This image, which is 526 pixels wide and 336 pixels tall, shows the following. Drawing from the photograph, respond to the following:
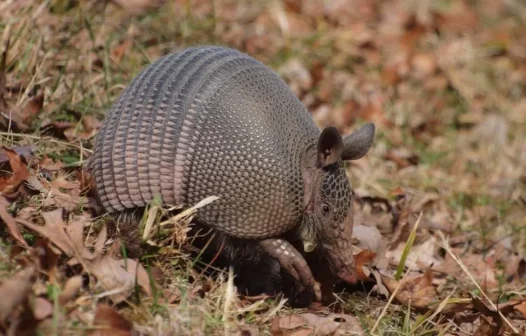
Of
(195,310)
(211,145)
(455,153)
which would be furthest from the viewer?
(455,153)

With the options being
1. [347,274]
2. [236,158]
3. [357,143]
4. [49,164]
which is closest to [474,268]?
[347,274]

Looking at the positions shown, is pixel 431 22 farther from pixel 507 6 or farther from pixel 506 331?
pixel 506 331

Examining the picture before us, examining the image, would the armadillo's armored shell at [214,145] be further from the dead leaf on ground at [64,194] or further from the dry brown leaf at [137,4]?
→ the dry brown leaf at [137,4]

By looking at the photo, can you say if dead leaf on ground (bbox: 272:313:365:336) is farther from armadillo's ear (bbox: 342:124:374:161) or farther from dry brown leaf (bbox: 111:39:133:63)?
dry brown leaf (bbox: 111:39:133:63)

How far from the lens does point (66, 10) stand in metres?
7.77

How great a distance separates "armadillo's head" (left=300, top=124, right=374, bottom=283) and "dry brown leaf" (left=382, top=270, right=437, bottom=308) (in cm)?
49

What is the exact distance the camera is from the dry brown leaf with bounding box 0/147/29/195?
514cm

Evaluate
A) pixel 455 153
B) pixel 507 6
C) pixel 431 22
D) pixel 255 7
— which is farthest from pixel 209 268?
pixel 507 6

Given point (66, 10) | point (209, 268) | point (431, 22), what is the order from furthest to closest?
1. point (431, 22)
2. point (66, 10)
3. point (209, 268)

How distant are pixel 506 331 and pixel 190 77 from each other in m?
2.82

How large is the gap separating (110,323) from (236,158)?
1.35 meters

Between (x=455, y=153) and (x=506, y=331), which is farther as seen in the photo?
(x=455, y=153)

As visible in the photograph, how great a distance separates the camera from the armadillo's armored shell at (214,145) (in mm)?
4977

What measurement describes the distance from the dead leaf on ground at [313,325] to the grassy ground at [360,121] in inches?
2.2
